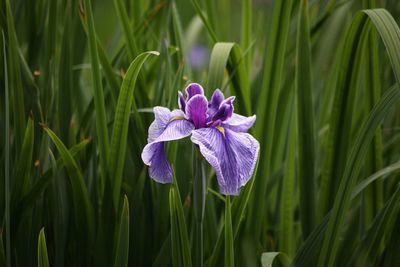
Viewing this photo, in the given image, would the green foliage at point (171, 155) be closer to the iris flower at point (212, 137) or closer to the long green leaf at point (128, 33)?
the long green leaf at point (128, 33)

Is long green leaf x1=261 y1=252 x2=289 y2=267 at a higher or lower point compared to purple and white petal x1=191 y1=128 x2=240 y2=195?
lower

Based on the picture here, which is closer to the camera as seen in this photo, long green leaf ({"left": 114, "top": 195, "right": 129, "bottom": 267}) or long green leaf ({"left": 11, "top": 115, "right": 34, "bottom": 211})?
long green leaf ({"left": 114, "top": 195, "right": 129, "bottom": 267})

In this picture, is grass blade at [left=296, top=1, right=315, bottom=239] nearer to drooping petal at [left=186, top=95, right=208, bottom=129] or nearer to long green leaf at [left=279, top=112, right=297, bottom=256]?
long green leaf at [left=279, top=112, right=297, bottom=256]

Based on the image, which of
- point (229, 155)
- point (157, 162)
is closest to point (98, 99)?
point (157, 162)

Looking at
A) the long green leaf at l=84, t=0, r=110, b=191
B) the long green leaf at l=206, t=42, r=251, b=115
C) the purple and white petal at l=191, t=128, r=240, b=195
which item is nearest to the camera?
the purple and white petal at l=191, t=128, r=240, b=195

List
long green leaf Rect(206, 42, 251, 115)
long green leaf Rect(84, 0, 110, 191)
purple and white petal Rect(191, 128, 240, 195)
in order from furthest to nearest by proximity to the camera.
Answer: long green leaf Rect(206, 42, 251, 115), long green leaf Rect(84, 0, 110, 191), purple and white petal Rect(191, 128, 240, 195)

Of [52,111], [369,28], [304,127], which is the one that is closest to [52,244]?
[52,111]

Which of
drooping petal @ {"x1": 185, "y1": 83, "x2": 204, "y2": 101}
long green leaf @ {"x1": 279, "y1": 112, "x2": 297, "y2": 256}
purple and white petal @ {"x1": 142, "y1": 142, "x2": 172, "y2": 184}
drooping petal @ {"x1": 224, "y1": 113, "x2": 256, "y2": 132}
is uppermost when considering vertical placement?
drooping petal @ {"x1": 185, "y1": 83, "x2": 204, "y2": 101}

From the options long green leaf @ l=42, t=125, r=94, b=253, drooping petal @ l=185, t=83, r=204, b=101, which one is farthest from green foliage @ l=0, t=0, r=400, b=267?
drooping petal @ l=185, t=83, r=204, b=101

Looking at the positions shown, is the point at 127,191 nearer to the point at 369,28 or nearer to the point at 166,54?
the point at 166,54

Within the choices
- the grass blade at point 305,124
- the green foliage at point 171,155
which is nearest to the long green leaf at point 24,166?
the green foliage at point 171,155
